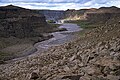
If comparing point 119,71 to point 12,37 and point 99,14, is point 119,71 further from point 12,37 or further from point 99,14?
point 99,14

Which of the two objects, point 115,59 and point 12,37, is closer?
point 115,59

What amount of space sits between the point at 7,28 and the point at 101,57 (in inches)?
2198

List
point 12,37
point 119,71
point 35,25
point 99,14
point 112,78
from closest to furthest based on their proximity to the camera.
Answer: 1. point 112,78
2. point 119,71
3. point 12,37
4. point 35,25
5. point 99,14

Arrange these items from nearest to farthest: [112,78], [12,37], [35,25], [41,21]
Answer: [112,78]
[12,37]
[35,25]
[41,21]

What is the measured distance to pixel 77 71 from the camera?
12828mm

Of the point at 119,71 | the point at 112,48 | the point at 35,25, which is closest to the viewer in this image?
the point at 119,71

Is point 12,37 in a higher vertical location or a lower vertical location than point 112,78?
lower

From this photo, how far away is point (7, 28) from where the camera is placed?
68.1 meters

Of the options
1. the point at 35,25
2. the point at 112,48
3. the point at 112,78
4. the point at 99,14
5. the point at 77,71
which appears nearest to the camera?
the point at 112,78

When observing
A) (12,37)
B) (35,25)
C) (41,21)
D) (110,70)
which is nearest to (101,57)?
(110,70)

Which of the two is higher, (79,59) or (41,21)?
(79,59)

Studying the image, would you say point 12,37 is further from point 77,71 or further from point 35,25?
point 77,71

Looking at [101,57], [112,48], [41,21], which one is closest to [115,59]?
[101,57]

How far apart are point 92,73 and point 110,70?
2.40 feet
